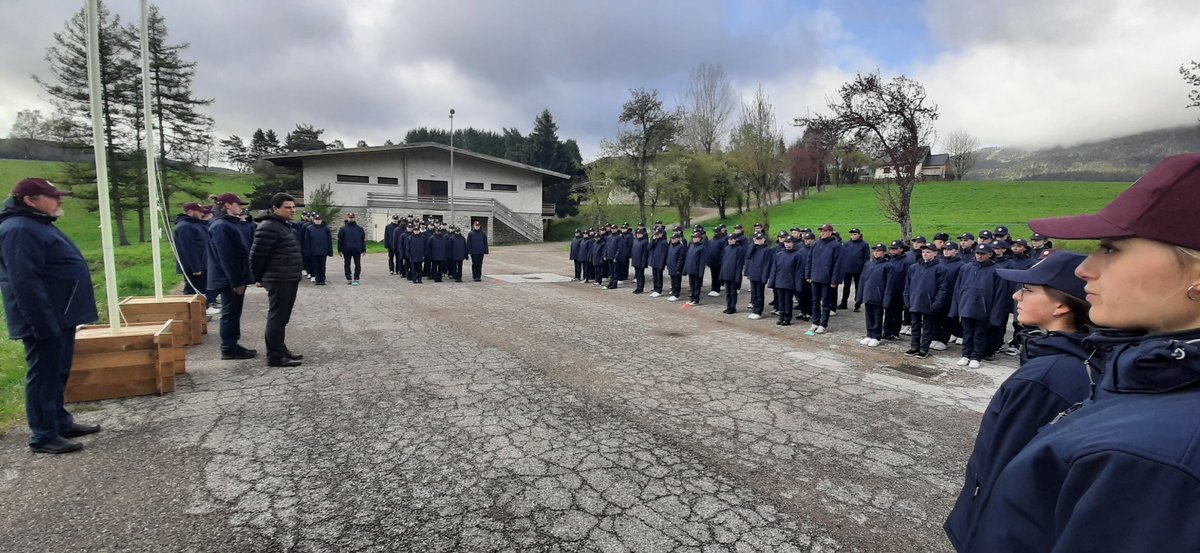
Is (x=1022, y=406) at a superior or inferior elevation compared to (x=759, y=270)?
superior

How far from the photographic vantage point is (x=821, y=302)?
9.30 metres

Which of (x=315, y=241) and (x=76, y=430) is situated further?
(x=315, y=241)

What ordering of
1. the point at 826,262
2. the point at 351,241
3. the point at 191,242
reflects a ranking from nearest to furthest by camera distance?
the point at 826,262 → the point at 191,242 → the point at 351,241

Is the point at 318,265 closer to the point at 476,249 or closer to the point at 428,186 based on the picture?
the point at 476,249

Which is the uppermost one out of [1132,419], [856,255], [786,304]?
[1132,419]

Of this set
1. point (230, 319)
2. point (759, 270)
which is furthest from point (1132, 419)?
point (759, 270)

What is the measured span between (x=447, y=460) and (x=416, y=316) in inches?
243

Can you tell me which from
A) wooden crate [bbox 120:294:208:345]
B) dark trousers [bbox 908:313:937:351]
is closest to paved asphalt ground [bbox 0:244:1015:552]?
wooden crate [bbox 120:294:208:345]

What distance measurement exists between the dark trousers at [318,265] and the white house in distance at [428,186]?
21.7 metres

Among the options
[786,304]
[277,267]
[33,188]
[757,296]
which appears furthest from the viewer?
[757,296]

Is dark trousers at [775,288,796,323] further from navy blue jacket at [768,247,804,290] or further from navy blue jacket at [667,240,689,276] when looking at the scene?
navy blue jacket at [667,240,689,276]

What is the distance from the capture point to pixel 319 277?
45.4 feet

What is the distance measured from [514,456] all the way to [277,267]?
397 cm

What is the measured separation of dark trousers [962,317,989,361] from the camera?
696 centimetres
